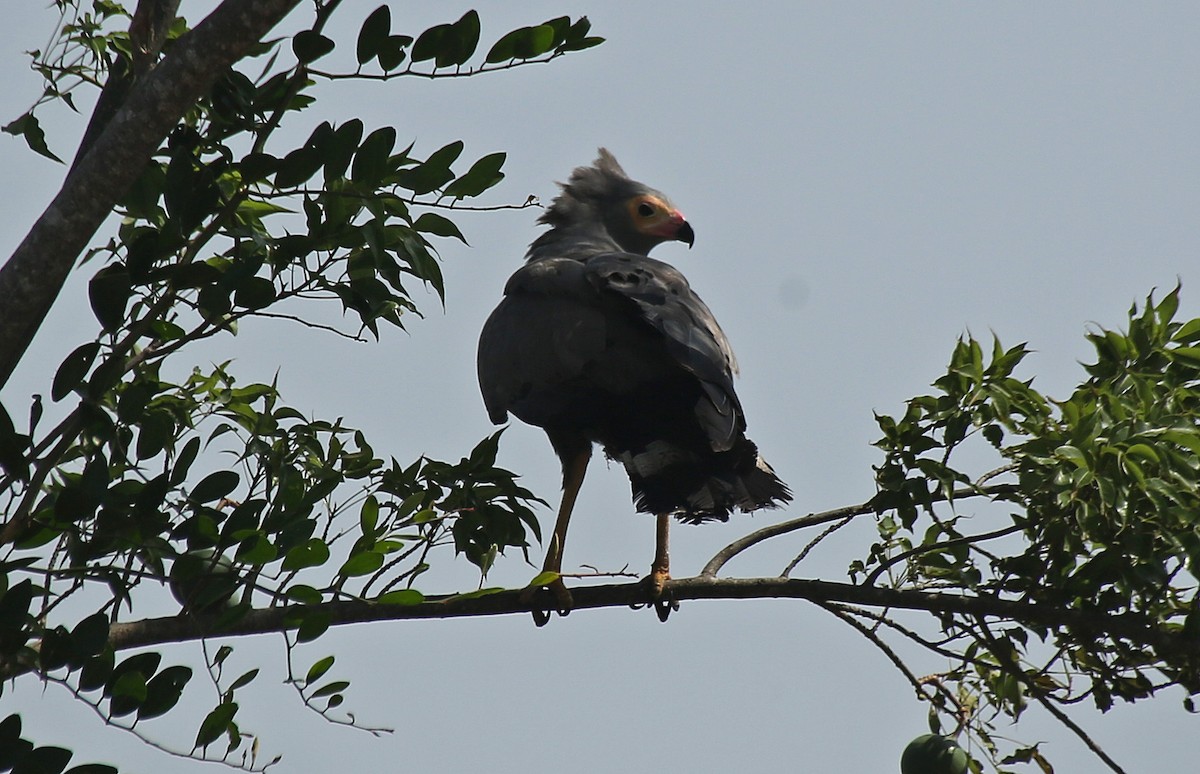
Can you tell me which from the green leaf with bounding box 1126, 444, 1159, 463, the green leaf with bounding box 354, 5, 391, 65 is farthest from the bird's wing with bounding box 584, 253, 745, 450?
the green leaf with bounding box 354, 5, 391, 65

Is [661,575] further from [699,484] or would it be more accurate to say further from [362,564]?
[362,564]

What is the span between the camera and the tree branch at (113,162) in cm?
230

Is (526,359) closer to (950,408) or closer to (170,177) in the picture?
(950,408)

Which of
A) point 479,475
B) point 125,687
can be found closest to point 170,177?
point 125,687

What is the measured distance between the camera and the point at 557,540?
15.0 feet

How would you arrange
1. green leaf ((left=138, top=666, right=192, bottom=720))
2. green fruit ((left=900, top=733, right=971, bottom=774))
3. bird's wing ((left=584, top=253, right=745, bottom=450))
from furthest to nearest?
1. bird's wing ((left=584, top=253, right=745, bottom=450))
2. green fruit ((left=900, top=733, right=971, bottom=774))
3. green leaf ((left=138, top=666, right=192, bottom=720))

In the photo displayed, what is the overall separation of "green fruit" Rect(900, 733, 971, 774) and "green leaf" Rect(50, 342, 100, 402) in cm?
251

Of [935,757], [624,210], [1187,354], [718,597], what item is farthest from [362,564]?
[624,210]

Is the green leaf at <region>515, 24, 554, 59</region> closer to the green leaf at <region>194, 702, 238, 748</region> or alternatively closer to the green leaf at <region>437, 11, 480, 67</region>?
the green leaf at <region>437, 11, 480, 67</region>

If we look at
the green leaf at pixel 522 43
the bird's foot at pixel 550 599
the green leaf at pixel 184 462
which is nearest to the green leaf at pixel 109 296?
the green leaf at pixel 184 462

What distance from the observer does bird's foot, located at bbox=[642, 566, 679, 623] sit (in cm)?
394

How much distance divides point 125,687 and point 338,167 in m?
1.21

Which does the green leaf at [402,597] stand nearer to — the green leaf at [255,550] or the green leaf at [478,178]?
the green leaf at [255,550]

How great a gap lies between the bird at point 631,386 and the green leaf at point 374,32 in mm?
1521
